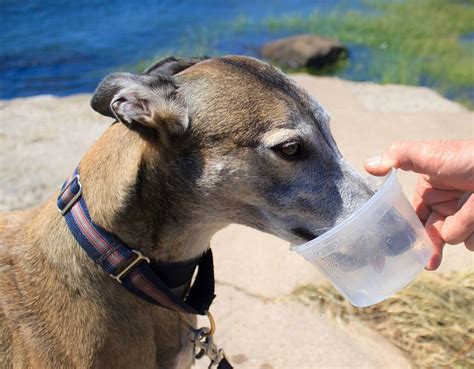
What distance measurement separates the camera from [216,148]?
2.49 meters

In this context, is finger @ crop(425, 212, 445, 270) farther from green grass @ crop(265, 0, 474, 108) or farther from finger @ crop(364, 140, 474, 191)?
green grass @ crop(265, 0, 474, 108)

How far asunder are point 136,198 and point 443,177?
1.30 m

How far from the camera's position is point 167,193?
2.47 meters

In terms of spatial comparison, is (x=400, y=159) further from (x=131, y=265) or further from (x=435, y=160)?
(x=131, y=265)

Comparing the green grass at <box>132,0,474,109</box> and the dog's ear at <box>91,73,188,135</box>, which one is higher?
the dog's ear at <box>91,73,188,135</box>

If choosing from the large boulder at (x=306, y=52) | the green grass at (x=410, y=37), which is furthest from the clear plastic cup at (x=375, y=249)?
the large boulder at (x=306, y=52)

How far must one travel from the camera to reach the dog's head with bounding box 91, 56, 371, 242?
246cm

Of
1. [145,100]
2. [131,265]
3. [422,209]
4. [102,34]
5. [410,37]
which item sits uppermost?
[145,100]

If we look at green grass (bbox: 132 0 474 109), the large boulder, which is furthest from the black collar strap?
the large boulder

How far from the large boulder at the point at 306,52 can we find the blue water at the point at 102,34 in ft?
1.85

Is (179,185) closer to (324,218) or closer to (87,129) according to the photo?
(324,218)

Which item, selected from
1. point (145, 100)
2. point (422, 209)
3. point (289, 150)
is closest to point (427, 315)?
point (422, 209)

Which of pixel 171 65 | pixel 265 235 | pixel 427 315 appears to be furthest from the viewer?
pixel 265 235

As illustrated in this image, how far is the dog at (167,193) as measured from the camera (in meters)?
2.45
